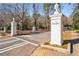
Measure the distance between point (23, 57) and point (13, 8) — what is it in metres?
0.99

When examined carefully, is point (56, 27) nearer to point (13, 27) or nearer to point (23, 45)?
point (23, 45)

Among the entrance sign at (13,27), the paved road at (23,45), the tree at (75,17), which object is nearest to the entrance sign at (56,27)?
Answer: the paved road at (23,45)

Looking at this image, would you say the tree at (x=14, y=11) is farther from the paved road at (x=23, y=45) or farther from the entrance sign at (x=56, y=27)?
the entrance sign at (x=56, y=27)

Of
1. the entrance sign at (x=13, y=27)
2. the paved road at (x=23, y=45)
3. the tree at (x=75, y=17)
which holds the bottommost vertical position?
the paved road at (x=23, y=45)

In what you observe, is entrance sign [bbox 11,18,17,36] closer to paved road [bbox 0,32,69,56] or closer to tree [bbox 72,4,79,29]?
paved road [bbox 0,32,69,56]

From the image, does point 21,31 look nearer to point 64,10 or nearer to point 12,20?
point 12,20

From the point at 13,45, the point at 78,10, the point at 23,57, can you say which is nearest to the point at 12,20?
the point at 13,45

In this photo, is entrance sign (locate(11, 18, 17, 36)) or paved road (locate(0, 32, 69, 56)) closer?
paved road (locate(0, 32, 69, 56))

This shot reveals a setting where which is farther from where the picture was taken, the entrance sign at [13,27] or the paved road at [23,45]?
the entrance sign at [13,27]

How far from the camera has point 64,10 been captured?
397 cm

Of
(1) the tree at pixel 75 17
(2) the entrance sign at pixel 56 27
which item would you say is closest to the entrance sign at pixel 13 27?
(2) the entrance sign at pixel 56 27

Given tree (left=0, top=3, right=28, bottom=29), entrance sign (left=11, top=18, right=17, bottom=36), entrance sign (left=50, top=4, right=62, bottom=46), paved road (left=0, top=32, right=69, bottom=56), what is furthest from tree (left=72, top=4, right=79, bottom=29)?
entrance sign (left=11, top=18, right=17, bottom=36)

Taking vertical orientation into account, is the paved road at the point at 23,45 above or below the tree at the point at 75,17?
below

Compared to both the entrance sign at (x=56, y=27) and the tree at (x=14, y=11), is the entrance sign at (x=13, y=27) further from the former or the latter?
the entrance sign at (x=56, y=27)
